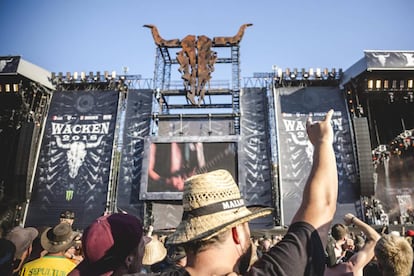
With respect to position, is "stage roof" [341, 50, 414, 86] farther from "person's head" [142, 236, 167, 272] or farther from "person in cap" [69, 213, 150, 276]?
"person in cap" [69, 213, 150, 276]

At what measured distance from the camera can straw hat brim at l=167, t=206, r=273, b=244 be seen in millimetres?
1310

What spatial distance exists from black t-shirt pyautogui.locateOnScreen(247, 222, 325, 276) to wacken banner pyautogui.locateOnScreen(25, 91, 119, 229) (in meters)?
18.5

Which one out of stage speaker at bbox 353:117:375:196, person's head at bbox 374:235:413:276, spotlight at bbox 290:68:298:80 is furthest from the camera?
spotlight at bbox 290:68:298:80

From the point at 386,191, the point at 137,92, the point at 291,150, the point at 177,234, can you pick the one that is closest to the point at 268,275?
the point at 177,234

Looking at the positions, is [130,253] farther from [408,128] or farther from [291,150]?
[408,128]

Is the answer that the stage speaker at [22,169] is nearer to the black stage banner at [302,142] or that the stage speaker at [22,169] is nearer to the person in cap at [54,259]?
the black stage banner at [302,142]

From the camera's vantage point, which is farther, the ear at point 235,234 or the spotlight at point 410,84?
the spotlight at point 410,84

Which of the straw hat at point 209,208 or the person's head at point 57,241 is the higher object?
the straw hat at point 209,208

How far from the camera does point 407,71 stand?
18.1 meters

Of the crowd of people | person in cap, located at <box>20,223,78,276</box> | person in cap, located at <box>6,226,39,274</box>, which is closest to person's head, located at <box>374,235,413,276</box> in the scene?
the crowd of people

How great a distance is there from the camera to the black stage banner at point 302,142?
17.6 meters

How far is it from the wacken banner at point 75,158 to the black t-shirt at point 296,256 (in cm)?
1846

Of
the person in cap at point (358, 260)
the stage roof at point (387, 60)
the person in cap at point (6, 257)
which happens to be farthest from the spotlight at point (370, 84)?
the person in cap at point (6, 257)

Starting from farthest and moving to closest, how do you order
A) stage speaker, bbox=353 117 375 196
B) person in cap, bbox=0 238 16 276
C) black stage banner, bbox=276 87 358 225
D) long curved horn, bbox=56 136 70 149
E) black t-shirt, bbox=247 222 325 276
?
long curved horn, bbox=56 136 70 149 < black stage banner, bbox=276 87 358 225 < stage speaker, bbox=353 117 375 196 < person in cap, bbox=0 238 16 276 < black t-shirt, bbox=247 222 325 276
